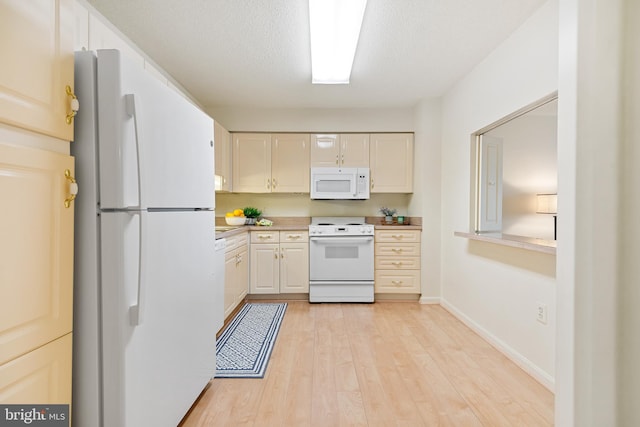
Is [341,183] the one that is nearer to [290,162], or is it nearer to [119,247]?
[290,162]

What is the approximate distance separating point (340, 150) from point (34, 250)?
142 inches

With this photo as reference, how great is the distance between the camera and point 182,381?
1.64 metres

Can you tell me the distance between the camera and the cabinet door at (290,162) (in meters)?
4.32

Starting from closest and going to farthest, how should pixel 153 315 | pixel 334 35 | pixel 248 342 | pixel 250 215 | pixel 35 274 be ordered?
pixel 35 274 → pixel 153 315 → pixel 334 35 → pixel 248 342 → pixel 250 215

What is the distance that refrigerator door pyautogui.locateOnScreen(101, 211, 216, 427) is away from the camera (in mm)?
1214

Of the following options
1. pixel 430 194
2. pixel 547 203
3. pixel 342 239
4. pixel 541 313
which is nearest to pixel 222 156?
pixel 342 239

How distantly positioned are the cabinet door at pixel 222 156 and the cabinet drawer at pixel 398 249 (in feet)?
6.66

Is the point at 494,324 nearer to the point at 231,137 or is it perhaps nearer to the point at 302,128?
the point at 302,128

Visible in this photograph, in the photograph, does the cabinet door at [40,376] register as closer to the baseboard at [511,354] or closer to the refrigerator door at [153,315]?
the refrigerator door at [153,315]

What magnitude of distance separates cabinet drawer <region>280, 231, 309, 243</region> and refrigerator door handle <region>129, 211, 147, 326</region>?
2.85 m

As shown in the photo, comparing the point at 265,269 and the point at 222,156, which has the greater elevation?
the point at 222,156

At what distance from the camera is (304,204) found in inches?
183

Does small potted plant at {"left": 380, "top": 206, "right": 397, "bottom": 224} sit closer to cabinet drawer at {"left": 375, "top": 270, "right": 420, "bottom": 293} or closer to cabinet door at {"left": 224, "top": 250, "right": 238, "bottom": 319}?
cabinet drawer at {"left": 375, "top": 270, "right": 420, "bottom": 293}

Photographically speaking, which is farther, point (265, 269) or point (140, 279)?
point (265, 269)
